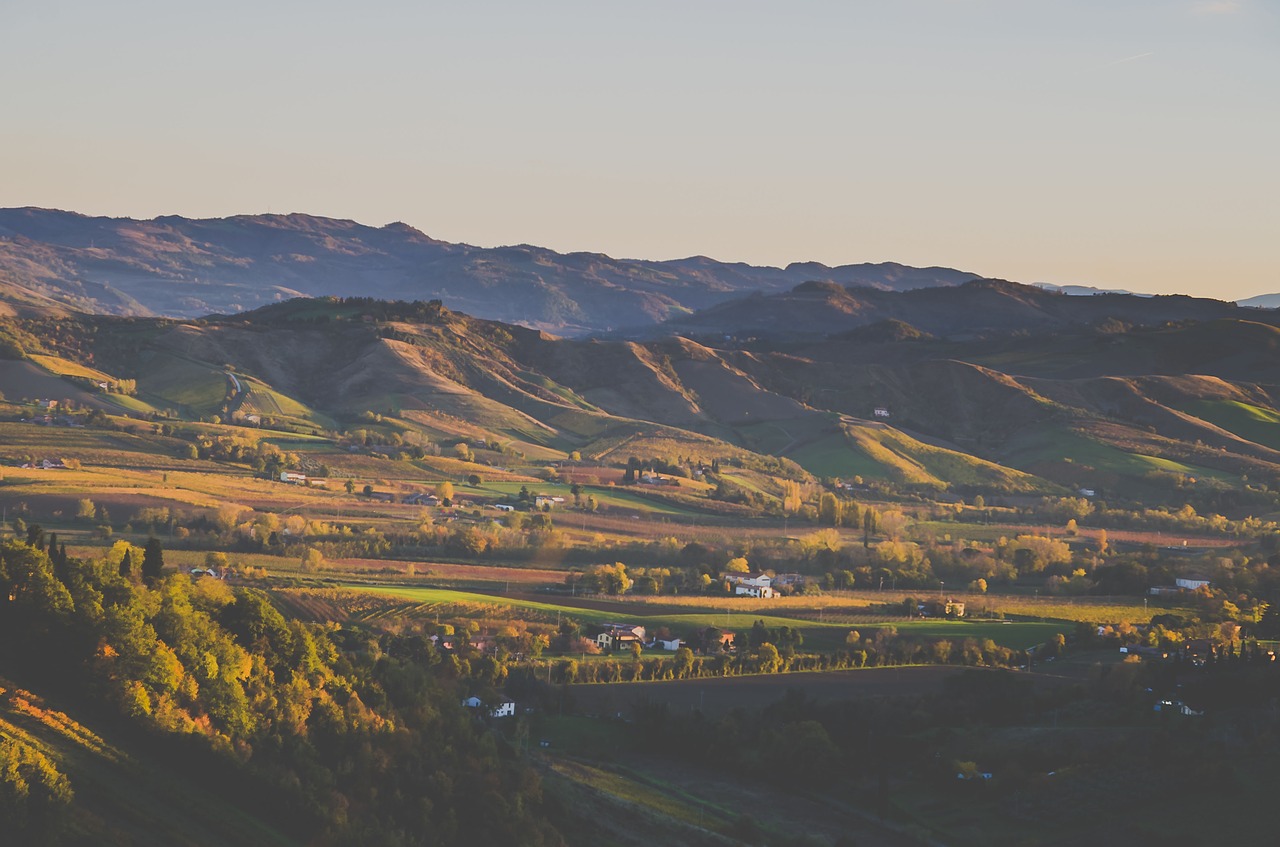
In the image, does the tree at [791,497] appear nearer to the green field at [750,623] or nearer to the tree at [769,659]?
the green field at [750,623]

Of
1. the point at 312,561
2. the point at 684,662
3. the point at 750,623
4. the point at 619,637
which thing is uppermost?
the point at 312,561

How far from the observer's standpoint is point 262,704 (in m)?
44.2

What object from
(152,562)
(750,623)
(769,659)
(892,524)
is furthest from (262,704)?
(892,524)

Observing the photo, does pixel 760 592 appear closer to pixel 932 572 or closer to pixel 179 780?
pixel 932 572

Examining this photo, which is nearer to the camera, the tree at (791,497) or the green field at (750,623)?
the green field at (750,623)

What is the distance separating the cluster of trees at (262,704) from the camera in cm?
4031

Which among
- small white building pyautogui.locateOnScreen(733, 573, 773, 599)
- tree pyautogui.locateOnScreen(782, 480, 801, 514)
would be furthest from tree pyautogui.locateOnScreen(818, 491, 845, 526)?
small white building pyautogui.locateOnScreen(733, 573, 773, 599)

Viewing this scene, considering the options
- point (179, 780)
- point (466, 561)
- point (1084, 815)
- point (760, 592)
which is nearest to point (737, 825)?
point (1084, 815)

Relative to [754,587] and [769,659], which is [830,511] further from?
[769,659]

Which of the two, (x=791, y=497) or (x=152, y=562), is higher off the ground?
(x=152, y=562)

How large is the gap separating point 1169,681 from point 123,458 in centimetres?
8765

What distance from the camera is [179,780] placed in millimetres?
38906

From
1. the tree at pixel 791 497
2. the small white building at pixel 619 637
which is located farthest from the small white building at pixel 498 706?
the tree at pixel 791 497

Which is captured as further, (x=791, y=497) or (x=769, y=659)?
(x=791, y=497)
